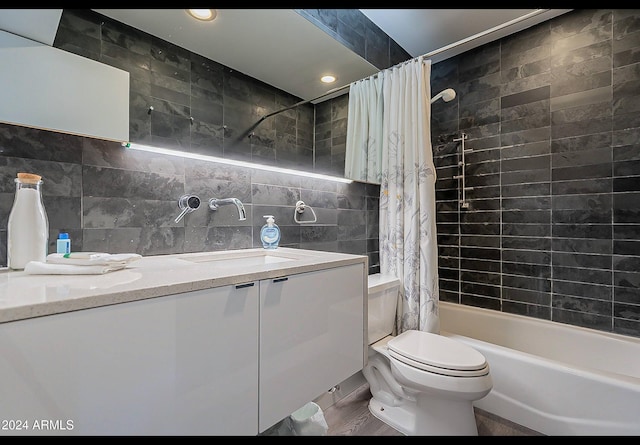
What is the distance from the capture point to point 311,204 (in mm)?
1807

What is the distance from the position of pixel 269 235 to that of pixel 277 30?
3.33ft

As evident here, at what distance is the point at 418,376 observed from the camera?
1.10 m

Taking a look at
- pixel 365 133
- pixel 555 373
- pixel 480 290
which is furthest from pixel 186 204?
pixel 480 290

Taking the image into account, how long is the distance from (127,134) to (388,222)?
1425mm

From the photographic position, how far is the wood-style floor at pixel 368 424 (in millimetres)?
610

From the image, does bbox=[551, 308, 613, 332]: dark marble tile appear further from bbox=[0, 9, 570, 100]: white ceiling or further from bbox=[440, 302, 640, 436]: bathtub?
bbox=[0, 9, 570, 100]: white ceiling

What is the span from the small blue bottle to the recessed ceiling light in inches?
33.8

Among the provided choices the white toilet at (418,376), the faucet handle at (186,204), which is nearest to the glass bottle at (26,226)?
the faucet handle at (186,204)

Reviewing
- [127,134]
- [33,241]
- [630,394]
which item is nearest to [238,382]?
[33,241]

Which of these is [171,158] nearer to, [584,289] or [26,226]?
[26,226]

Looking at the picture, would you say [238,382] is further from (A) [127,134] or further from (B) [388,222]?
(B) [388,222]

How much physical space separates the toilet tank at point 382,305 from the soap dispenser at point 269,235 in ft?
1.94

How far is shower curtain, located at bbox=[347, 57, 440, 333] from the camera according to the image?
163 centimetres
